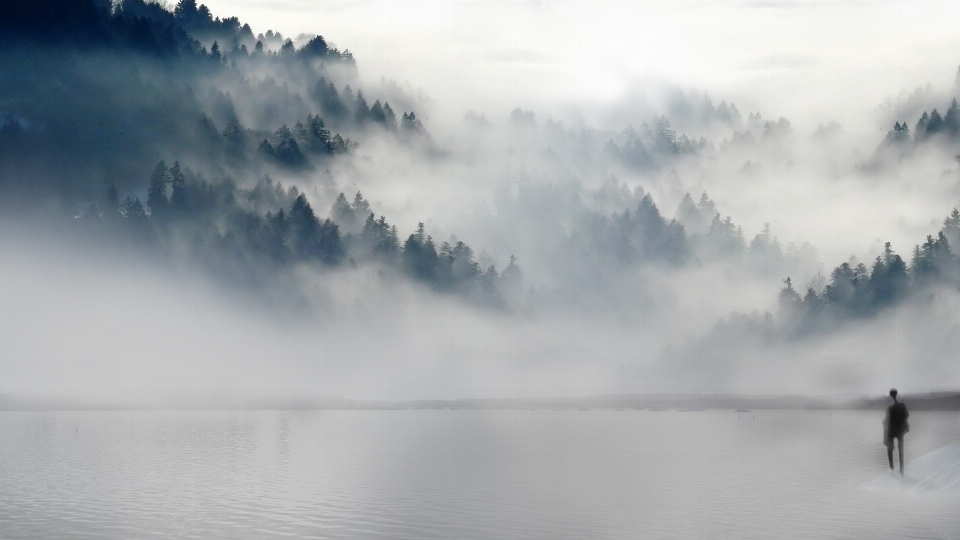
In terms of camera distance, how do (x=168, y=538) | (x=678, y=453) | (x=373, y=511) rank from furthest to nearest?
(x=678, y=453) < (x=373, y=511) < (x=168, y=538)

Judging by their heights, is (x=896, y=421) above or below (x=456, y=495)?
above

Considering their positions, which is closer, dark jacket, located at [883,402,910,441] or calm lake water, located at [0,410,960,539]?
calm lake water, located at [0,410,960,539]

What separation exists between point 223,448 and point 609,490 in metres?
67.0

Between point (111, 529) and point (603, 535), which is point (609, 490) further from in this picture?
point (111, 529)

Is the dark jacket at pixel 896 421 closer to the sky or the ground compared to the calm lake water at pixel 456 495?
closer to the sky

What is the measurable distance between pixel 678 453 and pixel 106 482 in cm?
6525

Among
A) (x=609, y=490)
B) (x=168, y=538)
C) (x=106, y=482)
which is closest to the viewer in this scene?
(x=168, y=538)

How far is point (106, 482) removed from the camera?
263 feet

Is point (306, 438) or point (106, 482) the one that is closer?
point (106, 482)

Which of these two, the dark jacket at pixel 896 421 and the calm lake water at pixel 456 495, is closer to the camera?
the calm lake water at pixel 456 495

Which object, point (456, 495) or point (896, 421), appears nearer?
point (896, 421)

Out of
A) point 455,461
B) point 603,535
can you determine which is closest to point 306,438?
point 455,461

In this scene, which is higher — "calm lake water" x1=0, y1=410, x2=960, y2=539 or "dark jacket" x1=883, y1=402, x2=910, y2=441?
"dark jacket" x1=883, y1=402, x2=910, y2=441

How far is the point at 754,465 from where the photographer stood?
99.6 metres
